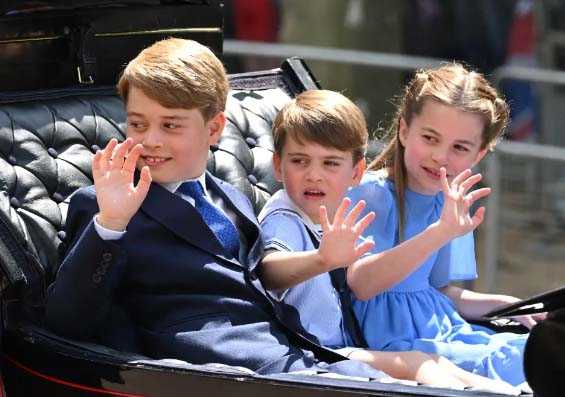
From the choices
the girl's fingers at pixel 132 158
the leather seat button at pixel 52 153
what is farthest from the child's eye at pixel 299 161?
the leather seat button at pixel 52 153

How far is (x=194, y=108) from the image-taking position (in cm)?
345

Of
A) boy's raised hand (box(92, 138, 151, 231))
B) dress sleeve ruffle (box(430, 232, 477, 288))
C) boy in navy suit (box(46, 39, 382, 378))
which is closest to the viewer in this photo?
boy's raised hand (box(92, 138, 151, 231))

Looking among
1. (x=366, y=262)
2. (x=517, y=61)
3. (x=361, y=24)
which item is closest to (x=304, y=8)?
(x=361, y=24)

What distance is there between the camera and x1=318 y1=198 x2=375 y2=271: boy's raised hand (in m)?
3.28

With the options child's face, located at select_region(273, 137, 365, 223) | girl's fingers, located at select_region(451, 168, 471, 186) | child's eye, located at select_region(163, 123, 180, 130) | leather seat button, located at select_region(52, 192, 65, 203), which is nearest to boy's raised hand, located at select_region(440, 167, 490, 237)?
girl's fingers, located at select_region(451, 168, 471, 186)

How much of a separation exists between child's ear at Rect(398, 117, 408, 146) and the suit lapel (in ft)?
2.14

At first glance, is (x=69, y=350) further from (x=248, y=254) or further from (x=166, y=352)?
(x=248, y=254)

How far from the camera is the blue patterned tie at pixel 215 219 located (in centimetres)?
354

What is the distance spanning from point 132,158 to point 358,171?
68cm

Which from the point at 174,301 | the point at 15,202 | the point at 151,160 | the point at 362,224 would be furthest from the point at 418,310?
the point at 15,202

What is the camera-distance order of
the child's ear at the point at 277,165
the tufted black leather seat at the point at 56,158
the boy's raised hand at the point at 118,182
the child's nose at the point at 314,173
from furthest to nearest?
the child's ear at the point at 277,165
the child's nose at the point at 314,173
the tufted black leather seat at the point at 56,158
the boy's raised hand at the point at 118,182

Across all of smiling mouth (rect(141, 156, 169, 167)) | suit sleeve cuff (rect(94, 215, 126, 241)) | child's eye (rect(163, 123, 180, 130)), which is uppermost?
child's eye (rect(163, 123, 180, 130))

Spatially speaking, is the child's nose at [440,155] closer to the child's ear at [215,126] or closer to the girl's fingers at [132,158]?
the child's ear at [215,126]

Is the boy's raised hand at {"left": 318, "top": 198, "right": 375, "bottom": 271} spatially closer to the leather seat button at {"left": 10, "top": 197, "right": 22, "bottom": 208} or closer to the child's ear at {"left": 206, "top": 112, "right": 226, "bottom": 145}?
the child's ear at {"left": 206, "top": 112, "right": 226, "bottom": 145}
